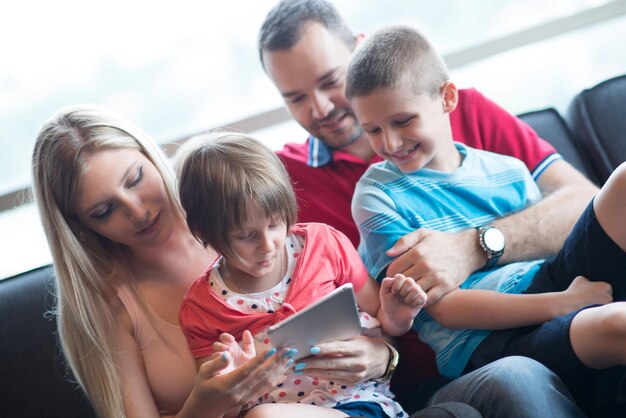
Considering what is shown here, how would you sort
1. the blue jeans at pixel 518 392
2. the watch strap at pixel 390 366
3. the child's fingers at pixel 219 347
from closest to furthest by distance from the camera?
the blue jeans at pixel 518 392
the child's fingers at pixel 219 347
the watch strap at pixel 390 366

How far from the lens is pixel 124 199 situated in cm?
157

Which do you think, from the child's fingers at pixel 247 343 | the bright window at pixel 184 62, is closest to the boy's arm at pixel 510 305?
the child's fingers at pixel 247 343

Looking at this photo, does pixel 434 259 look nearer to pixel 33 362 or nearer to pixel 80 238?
pixel 80 238

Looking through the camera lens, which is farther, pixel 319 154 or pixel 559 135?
pixel 559 135

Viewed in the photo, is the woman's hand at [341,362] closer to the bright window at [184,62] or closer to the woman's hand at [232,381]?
the woman's hand at [232,381]

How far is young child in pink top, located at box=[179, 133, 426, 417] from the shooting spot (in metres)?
1.40

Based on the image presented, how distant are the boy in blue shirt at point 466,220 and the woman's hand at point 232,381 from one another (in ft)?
1.35

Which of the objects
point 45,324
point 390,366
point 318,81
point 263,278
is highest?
point 318,81

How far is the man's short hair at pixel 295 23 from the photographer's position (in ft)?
6.22

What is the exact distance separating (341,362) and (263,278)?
256 mm

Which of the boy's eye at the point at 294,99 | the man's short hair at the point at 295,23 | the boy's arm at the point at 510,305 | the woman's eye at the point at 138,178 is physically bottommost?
the boy's arm at the point at 510,305

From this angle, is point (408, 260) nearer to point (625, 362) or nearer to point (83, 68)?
point (625, 362)

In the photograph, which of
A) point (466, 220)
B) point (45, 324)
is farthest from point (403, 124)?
point (45, 324)

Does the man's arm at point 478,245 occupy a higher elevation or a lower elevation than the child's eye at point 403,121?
lower
